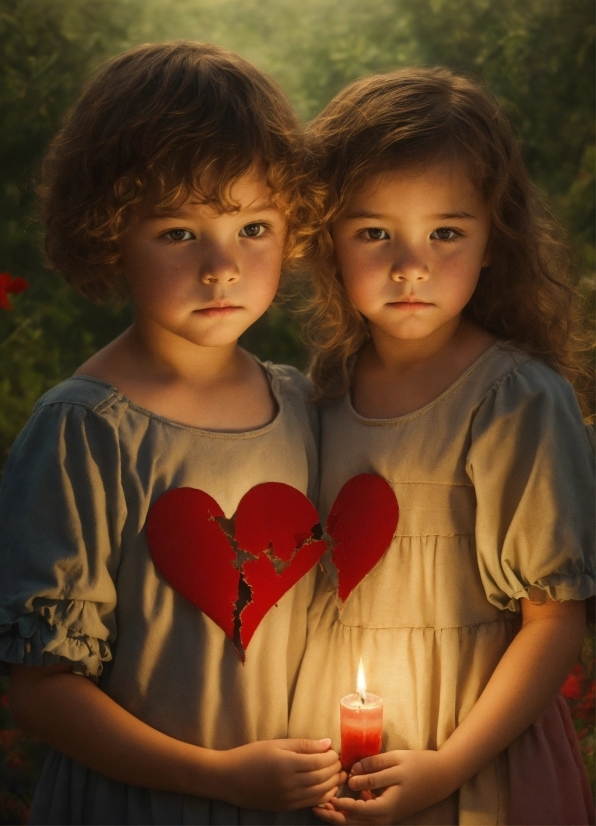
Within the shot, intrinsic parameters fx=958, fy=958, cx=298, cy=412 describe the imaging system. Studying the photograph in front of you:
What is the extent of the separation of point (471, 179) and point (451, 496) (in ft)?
1.58

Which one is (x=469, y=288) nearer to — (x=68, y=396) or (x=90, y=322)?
(x=68, y=396)

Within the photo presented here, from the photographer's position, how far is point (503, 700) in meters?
1.38

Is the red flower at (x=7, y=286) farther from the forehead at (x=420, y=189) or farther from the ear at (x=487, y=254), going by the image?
the ear at (x=487, y=254)

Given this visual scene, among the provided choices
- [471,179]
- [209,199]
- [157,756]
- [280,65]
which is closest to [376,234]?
[471,179]

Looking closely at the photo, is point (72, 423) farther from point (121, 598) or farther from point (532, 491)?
point (532, 491)

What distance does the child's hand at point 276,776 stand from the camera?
4.42ft

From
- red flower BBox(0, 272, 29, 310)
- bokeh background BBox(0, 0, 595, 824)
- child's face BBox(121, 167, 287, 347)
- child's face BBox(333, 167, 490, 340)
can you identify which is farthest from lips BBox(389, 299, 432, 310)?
red flower BBox(0, 272, 29, 310)

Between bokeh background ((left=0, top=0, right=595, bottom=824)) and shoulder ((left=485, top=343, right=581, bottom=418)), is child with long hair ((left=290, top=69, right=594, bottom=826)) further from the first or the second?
bokeh background ((left=0, top=0, right=595, bottom=824))

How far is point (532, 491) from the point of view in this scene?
138cm

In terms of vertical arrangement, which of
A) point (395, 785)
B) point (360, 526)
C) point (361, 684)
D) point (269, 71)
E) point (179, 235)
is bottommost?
point (395, 785)

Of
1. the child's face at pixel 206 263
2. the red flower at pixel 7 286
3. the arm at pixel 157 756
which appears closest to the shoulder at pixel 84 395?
the child's face at pixel 206 263

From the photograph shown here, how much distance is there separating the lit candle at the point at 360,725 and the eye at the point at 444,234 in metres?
0.65

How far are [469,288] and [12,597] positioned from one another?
31.7 inches

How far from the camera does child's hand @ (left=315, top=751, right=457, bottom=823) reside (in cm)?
134
